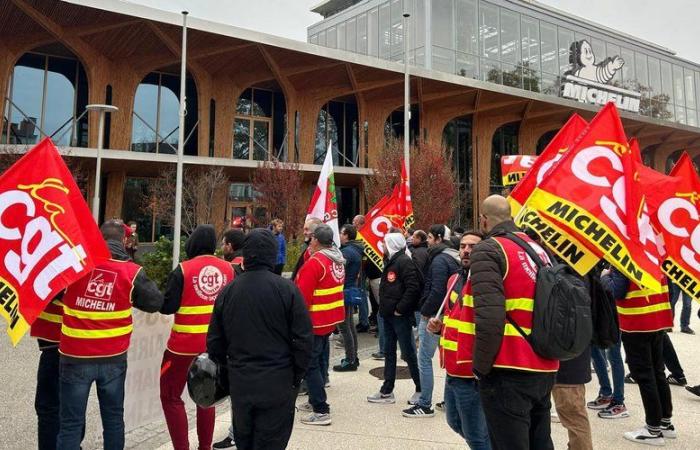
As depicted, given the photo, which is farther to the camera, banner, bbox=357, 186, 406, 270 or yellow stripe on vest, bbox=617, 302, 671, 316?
banner, bbox=357, 186, 406, 270

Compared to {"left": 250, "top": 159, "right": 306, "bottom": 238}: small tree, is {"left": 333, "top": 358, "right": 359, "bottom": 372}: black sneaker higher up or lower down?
lower down

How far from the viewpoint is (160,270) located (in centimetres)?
1158

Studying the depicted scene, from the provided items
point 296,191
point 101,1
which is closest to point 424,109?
point 296,191

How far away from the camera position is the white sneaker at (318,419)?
16.0ft

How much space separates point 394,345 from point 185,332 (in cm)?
248

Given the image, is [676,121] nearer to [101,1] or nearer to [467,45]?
[467,45]

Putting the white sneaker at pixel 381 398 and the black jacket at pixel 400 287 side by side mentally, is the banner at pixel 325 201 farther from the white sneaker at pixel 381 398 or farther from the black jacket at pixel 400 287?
the white sneaker at pixel 381 398

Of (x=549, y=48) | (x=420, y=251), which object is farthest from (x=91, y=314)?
(x=549, y=48)

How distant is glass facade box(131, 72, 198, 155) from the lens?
20.7 meters

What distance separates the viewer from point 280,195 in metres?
19.6

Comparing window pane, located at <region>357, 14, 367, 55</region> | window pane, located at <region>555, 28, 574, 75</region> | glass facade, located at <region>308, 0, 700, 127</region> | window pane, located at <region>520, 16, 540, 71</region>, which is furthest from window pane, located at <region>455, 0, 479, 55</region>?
window pane, located at <region>555, 28, 574, 75</region>

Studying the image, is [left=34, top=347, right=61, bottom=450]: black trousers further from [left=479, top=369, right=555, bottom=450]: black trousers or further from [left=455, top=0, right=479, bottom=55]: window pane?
[left=455, top=0, right=479, bottom=55]: window pane

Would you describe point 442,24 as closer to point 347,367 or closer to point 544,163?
point 347,367

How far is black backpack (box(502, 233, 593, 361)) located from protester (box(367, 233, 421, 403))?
278cm
